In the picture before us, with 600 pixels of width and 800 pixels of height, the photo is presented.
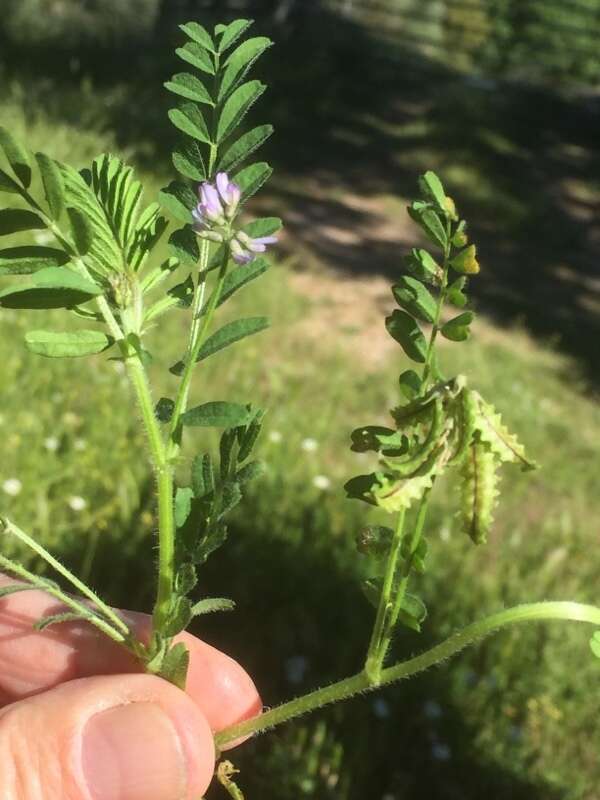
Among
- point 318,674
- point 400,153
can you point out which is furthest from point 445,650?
point 400,153

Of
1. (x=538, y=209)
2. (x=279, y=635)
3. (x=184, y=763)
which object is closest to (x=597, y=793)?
(x=279, y=635)

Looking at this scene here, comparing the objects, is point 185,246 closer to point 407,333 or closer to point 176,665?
point 407,333

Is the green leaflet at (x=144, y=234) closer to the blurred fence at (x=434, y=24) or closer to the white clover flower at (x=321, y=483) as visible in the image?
the white clover flower at (x=321, y=483)

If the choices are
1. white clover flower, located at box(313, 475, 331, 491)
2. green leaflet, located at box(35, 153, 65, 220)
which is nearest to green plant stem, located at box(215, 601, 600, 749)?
green leaflet, located at box(35, 153, 65, 220)

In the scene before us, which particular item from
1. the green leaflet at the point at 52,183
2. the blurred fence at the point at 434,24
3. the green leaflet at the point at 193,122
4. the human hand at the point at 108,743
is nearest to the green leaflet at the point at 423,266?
the green leaflet at the point at 193,122

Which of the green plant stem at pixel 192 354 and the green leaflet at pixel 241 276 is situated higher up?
the green leaflet at pixel 241 276

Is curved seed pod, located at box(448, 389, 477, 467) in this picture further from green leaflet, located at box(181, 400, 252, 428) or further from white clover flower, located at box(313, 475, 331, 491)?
white clover flower, located at box(313, 475, 331, 491)

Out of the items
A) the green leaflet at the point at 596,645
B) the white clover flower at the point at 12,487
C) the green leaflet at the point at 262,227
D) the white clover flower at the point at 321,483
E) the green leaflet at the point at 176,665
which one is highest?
the green leaflet at the point at 262,227
